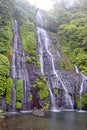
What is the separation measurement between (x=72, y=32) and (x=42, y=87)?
16568 millimetres

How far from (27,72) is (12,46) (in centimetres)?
490

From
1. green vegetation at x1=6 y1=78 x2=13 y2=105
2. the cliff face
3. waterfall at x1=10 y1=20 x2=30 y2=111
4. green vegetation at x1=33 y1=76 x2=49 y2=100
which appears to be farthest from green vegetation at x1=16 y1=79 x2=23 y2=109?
green vegetation at x1=33 y1=76 x2=49 y2=100

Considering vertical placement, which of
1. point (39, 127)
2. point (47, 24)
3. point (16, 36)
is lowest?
point (39, 127)

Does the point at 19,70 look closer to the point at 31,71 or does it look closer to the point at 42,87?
the point at 31,71

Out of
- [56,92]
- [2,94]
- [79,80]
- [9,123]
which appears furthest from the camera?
[79,80]

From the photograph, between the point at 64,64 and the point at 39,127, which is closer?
the point at 39,127

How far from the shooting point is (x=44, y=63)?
33.7 metres

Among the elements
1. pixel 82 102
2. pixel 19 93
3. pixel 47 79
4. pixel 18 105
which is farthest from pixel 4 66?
pixel 82 102

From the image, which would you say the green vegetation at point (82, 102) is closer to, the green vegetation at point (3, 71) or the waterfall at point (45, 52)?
the waterfall at point (45, 52)

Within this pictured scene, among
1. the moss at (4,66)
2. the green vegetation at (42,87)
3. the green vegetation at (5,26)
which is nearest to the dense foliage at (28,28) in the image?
the green vegetation at (5,26)

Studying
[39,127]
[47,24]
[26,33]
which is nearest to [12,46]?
[26,33]

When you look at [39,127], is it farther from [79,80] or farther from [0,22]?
[0,22]

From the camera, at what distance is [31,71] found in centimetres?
3084

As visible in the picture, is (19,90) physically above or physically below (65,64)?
below
